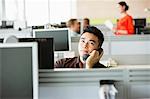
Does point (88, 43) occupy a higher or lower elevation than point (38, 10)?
lower

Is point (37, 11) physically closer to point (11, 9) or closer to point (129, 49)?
point (11, 9)

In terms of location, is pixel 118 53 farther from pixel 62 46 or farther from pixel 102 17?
pixel 102 17

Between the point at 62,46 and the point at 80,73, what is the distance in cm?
271

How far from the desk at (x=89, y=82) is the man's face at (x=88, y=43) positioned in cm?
18

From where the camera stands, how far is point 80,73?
178 centimetres

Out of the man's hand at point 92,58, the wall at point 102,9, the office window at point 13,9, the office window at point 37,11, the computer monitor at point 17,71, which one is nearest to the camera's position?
the computer monitor at point 17,71

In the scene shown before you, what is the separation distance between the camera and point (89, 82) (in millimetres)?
1795

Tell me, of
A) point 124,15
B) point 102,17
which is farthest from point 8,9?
point 124,15

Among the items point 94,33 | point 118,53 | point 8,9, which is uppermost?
point 8,9

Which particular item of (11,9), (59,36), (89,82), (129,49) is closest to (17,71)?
(89,82)

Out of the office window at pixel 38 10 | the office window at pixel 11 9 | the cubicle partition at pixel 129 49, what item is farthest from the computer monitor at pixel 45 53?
the office window at pixel 11 9

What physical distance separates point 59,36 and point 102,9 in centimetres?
778

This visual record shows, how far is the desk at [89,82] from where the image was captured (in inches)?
70.2

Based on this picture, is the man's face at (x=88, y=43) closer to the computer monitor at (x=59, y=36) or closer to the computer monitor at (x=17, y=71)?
the computer monitor at (x=17, y=71)
